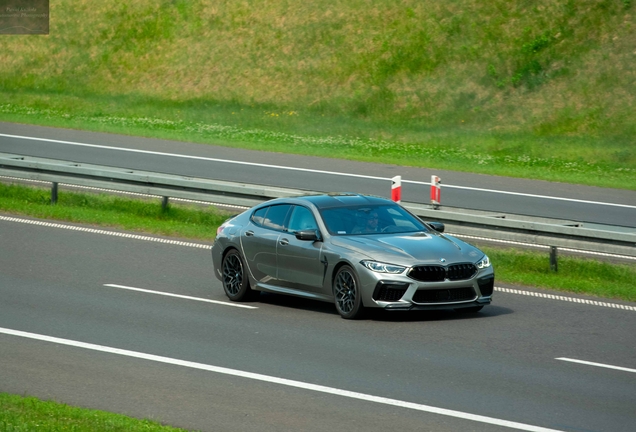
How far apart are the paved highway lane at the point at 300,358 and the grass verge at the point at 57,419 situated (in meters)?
0.36

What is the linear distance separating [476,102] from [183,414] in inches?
1063

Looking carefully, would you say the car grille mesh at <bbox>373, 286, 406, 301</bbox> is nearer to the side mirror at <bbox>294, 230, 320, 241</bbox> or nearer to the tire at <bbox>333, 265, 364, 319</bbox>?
the tire at <bbox>333, 265, 364, 319</bbox>

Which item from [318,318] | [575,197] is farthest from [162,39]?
[318,318]

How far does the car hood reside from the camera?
12.5 metres

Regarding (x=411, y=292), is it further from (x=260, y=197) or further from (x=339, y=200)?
(x=260, y=197)

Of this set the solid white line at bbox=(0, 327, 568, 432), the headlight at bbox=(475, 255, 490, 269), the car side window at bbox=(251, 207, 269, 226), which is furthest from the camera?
the car side window at bbox=(251, 207, 269, 226)

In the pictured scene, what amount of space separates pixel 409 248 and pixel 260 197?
7503 mm

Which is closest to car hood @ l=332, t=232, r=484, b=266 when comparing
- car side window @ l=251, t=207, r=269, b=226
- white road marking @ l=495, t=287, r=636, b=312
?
car side window @ l=251, t=207, r=269, b=226

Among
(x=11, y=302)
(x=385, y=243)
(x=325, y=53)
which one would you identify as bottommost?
(x=11, y=302)

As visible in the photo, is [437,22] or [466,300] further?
[437,22]

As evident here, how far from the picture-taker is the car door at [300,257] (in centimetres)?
1324

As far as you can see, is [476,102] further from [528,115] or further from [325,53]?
[325,53]

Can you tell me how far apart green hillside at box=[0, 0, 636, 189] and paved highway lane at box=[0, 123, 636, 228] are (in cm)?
148

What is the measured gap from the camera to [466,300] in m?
12.7
